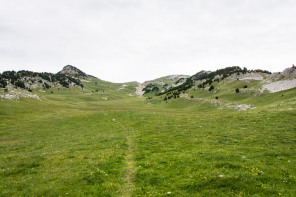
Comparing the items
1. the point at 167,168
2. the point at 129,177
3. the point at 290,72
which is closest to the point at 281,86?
the point at 290,72

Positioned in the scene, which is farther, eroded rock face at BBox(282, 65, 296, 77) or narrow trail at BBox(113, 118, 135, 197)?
eroded rock face at BBox(282, 65, 296, 77)

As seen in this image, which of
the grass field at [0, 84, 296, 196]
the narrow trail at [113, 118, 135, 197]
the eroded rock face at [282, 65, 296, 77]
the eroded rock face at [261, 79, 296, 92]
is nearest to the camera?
the grass field at [0, 84, 296, 196]

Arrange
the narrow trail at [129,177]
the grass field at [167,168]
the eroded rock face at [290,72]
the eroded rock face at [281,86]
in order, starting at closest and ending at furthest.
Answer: the grass field at [167,168] → the narrow trail at [129,177] → the eroded rock face at [281,86] → the eroded rock face at [290,72]

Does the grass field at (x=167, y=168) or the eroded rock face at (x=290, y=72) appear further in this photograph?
the eroded rock face at (x=290, y=72)

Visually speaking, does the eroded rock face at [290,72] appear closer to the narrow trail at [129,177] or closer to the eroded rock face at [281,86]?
the eroded rock face at [281,86]

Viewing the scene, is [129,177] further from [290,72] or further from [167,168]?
[290,72]

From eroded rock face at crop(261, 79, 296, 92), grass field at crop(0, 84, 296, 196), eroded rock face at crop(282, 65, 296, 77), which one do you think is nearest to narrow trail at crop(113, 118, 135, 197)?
grass field at crop(0, 84, 296, 196)

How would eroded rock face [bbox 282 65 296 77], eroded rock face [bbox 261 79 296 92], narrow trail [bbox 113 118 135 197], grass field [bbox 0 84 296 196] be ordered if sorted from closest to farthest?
grass field [bbox 0 84 296 196], narrow trail [bbox 113 118 135 197], eroded rock face [bbox 261 79 296 92], eroded rock face [bbox 282 65 296 77]

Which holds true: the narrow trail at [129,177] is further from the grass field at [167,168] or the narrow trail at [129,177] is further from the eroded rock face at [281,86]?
the eroded rock face at [281,86]

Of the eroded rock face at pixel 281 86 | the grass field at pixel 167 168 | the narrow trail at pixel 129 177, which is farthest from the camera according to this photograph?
the eroded rock face at pixel 281 86

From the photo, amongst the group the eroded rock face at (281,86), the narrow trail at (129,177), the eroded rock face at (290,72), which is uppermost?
the eroded rock face at (290,72)

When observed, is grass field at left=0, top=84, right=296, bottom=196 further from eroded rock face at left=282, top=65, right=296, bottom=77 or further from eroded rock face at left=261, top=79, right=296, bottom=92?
eroded rock face at left=282, top=65, right=296, bottom=77

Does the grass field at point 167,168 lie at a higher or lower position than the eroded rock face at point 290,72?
lower

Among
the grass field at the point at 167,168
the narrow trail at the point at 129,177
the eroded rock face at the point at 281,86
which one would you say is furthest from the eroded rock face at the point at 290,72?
the narrow trail at the point at 129,177
